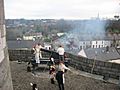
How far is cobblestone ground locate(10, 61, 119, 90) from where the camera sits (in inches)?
375

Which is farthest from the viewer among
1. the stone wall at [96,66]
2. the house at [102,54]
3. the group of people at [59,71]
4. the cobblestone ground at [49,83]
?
the house at [102,54]

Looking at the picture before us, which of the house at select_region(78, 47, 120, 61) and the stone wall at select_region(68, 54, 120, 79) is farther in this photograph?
the house at select_region(78, 47, 120, 61)

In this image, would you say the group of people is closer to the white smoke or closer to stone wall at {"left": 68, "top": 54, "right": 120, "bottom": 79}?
stone wall at {"left": 68, "top": 54, "right": 120, "bottom": 79}

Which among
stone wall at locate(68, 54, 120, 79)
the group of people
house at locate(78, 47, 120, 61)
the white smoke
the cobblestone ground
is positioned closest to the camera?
the group of people

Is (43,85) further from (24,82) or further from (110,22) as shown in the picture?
(110,22)

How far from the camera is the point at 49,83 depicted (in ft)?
33.0

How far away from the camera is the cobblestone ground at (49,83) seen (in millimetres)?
9531

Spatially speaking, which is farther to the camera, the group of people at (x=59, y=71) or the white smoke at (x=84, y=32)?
the white smoke at (x=84, y=32)

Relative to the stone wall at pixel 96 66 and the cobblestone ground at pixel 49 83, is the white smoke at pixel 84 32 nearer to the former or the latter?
the stone wall at pixel 96 66

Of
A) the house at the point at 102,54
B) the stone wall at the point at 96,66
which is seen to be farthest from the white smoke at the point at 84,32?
the stone wall at the point at 96,66

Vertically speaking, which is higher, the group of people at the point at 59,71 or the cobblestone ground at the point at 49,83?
the group of people at the point at 59,71

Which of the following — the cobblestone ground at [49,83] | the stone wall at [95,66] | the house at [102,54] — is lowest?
the house at [102,54]

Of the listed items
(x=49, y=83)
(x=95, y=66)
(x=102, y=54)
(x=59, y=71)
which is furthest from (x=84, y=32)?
(x=59, y=71)

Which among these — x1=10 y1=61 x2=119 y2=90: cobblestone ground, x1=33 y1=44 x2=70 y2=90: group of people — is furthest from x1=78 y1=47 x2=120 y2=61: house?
x1=10 y1=61 x2=119 y2=90: cobblestone ground
